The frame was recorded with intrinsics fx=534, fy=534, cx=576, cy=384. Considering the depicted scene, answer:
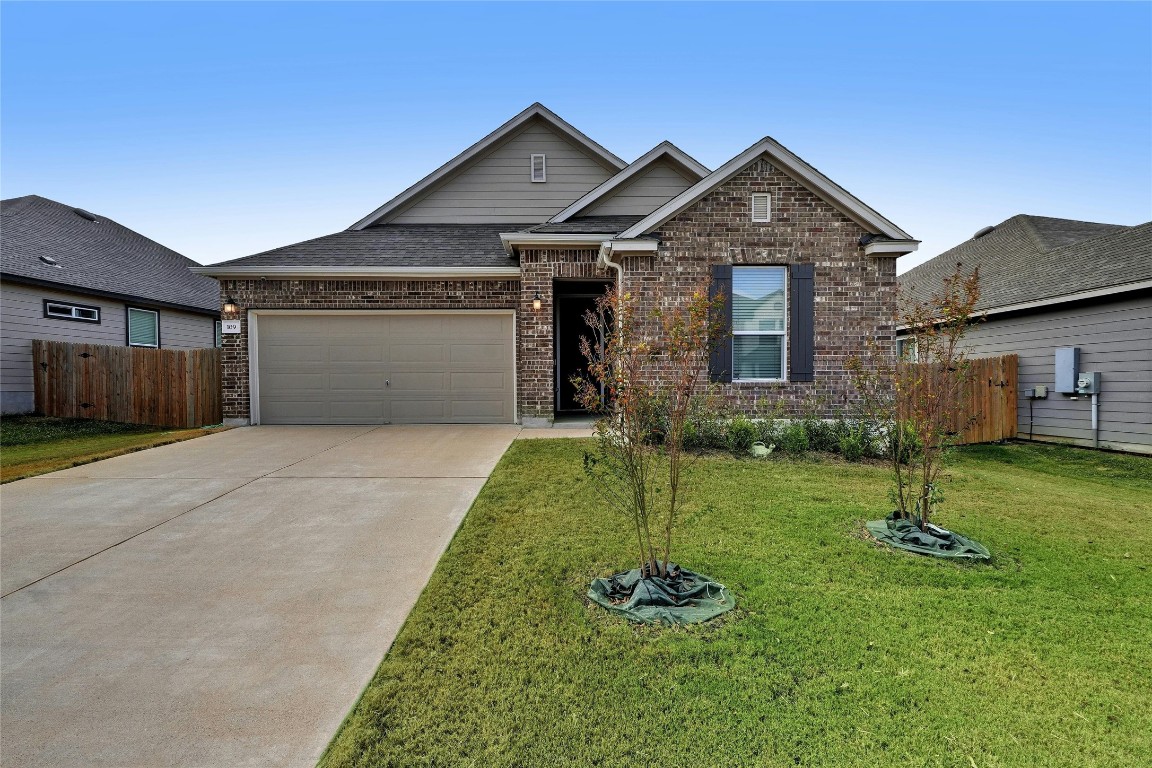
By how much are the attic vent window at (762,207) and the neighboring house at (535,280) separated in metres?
0.04

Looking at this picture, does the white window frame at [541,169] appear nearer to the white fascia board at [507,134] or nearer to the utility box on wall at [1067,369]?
the white fascia board at [507,134]

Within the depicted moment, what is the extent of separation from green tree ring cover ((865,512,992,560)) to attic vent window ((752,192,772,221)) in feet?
18.1

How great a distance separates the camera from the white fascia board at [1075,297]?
8.99 meters

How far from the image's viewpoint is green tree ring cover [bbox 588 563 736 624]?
3227 mm

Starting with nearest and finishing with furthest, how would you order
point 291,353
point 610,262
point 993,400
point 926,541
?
point 926,541
point 610,262
point 291,353
point 993,400

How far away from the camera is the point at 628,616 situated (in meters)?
3.24

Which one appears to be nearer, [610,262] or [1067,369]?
[610,262]

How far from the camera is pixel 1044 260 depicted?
12.6 m

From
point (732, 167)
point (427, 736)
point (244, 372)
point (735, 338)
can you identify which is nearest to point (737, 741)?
point (427, 736)

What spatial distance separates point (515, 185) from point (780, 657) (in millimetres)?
12677

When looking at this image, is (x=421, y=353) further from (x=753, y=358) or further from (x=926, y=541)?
(x=926, y=541)

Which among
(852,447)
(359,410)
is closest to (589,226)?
(359,410)

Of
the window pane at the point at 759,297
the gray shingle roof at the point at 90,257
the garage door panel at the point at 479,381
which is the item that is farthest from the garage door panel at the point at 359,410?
the gray shingle roof at the point at 90,257

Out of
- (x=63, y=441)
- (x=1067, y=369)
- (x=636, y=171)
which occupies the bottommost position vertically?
(x=63, y=441)
